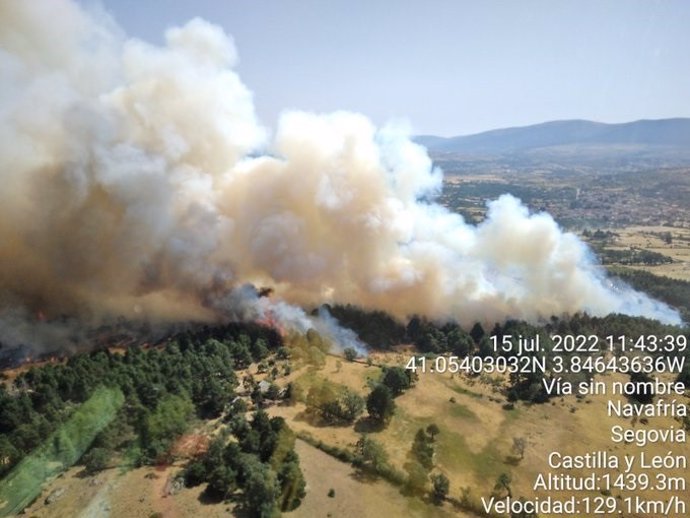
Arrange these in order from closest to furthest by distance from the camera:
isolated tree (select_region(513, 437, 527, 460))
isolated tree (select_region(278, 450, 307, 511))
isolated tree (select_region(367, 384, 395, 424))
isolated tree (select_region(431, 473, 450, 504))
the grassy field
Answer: isolated tree (select_region(278, 450, 307, 511))
the grassy field
isolated tree (select_region(431, 473, 450, 504))
isolated tree (select_region(513, 437, 527, 460))
isolated tree (select_region(367, 384, 395, 424))

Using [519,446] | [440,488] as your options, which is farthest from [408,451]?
[519,446]

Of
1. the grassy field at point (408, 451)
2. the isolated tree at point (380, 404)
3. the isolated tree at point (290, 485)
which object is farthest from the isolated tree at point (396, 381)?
the isolated tree at point (290, 485)

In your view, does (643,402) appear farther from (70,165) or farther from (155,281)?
(70,165)

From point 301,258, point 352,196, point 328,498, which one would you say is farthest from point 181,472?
point 352,196

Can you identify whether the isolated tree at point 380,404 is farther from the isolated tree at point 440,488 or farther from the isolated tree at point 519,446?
the isolated tree at point 519,446

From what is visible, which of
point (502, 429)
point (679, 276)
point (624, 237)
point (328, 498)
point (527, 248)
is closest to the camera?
point (328, 498)

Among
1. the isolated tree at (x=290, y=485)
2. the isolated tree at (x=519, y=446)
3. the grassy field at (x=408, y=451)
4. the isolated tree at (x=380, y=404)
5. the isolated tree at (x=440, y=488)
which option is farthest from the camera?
the isolated tree at (x=380, y=404)

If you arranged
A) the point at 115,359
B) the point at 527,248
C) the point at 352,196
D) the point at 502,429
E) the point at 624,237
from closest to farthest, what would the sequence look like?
1. the point at 502,429
2. the point at 115,359
3. the point at 352,196
4. the point at 527,248
5. the point at 624,237

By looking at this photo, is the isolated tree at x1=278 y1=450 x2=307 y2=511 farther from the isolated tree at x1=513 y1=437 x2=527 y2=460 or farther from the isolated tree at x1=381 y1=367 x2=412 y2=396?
the isolated tree at x1=513 y1=437 x2=527 y2=460

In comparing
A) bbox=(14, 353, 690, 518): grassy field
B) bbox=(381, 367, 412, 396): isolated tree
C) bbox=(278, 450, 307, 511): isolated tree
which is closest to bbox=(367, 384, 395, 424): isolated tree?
bbox=(14, 353, 690, 518): grassy field
